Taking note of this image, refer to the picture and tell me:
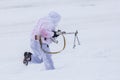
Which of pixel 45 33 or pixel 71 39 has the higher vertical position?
pixel 45 33

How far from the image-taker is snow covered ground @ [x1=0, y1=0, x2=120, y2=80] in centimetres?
877

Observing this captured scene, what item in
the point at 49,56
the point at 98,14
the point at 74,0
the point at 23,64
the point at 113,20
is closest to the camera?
the point at 49,56

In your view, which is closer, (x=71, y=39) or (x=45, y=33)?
(x=45, y=33)

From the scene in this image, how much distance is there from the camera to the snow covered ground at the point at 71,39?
8.77 m

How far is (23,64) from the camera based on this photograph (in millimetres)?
10391

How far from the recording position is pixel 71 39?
12531 mm

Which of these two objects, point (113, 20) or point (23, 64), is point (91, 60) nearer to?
point (23, 64)

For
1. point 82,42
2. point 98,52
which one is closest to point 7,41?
point 82,42

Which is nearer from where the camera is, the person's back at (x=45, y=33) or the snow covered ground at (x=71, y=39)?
the snow covered ground at (x=71, y=39)

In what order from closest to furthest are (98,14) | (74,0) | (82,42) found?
(82,42)
(98,14)
(74,0)

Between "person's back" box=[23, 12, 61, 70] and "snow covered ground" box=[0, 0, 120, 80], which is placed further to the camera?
"person's back" box=[23, 12, 61, 70]

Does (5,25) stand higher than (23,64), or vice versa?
(5,25)

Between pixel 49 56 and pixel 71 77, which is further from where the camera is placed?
pixel 49 56

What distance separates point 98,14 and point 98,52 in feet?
16.2
